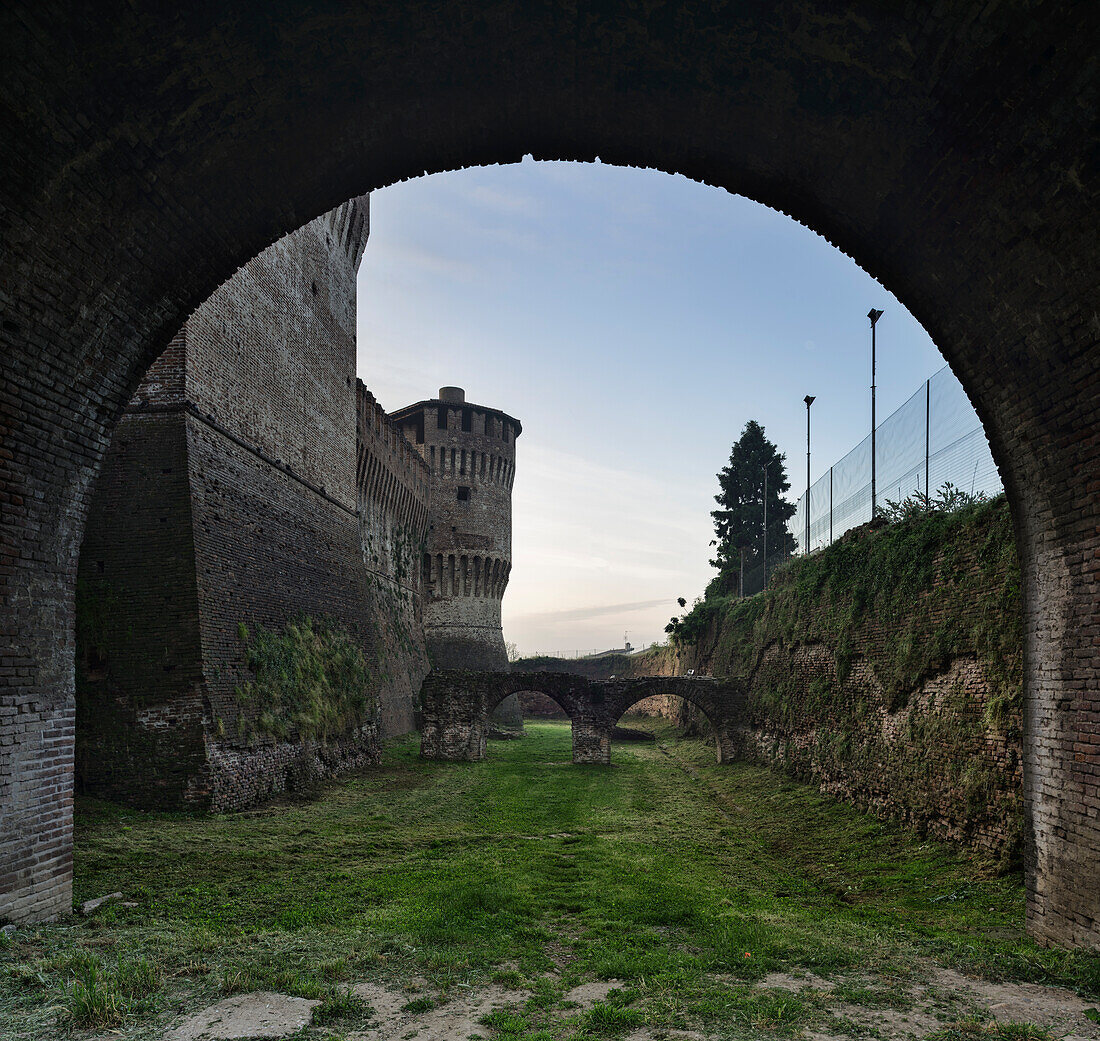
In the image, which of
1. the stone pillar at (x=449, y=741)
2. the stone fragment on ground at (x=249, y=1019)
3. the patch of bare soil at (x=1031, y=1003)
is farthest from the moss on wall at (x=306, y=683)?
the patch of bare soil at (x=1031, y=1003)

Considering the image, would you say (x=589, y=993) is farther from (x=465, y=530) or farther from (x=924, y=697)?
(x=465, y=530)

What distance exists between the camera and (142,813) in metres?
10.4

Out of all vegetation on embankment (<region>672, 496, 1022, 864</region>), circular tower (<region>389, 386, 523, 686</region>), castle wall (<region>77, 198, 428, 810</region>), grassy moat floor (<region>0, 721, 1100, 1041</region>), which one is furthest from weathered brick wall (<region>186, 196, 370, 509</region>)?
circular tower (<region>389, 386, 523, 686</region>)

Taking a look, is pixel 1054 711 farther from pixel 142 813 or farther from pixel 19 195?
pixel 142 813

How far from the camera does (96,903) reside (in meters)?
6.48

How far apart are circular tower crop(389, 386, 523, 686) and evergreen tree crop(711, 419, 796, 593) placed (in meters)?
11.5

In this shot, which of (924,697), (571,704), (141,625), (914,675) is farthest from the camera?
(571,704)

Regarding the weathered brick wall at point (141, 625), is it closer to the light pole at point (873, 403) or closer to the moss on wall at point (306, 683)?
the moss on wall at point (306, 683)

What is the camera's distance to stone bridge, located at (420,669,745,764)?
70.3ft

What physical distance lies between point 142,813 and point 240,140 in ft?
30.0

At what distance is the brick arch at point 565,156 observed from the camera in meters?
4.83

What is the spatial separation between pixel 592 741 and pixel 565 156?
18.0 meters

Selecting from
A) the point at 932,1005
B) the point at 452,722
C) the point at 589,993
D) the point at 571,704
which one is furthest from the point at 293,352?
the point at 932,1005

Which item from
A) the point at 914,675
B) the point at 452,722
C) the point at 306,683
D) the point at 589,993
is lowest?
the point at 452,722
